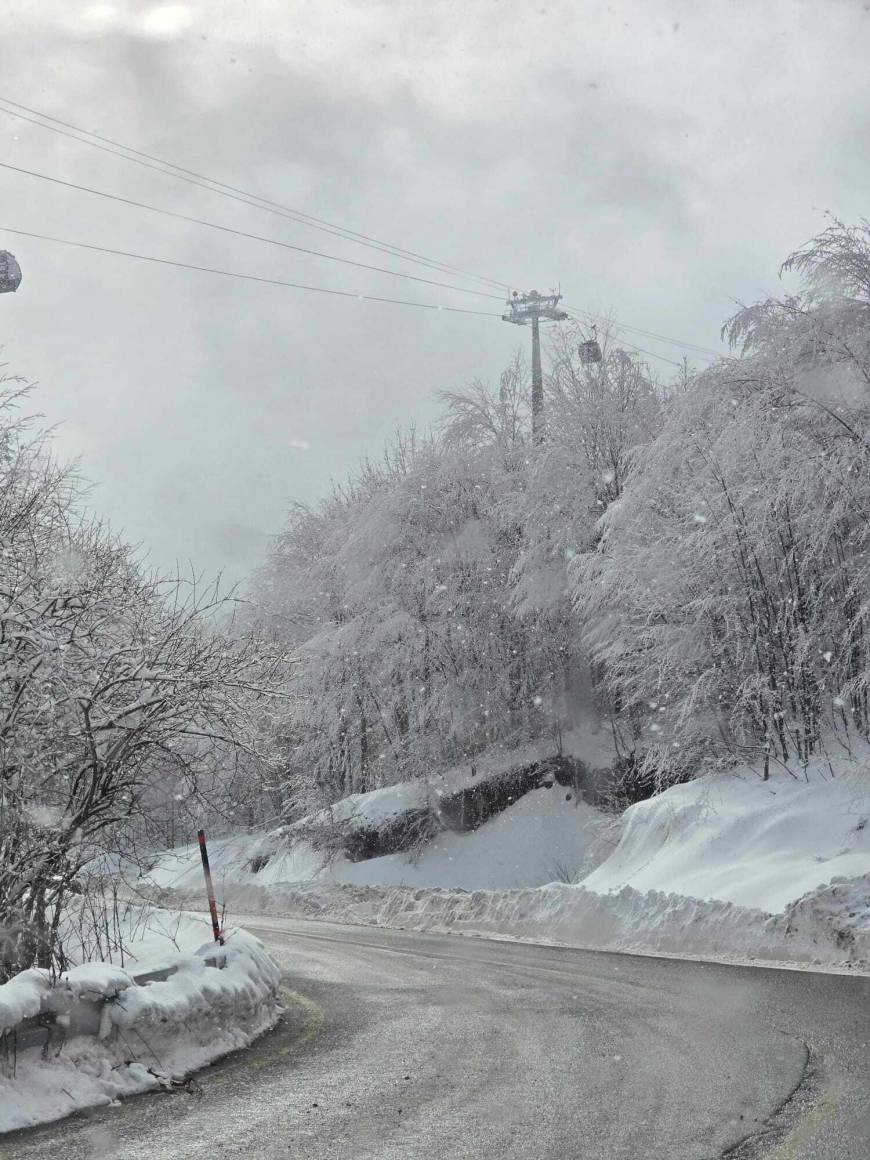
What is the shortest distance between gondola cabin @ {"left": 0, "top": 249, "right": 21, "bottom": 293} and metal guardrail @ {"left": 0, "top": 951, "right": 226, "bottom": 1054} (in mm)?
8465

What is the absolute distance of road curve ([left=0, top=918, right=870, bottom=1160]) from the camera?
5.73 m

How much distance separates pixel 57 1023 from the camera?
24.5ft

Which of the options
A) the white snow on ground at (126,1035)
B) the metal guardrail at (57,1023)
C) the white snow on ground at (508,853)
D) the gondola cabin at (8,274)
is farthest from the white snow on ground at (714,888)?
the gondola cabin at (8,274)

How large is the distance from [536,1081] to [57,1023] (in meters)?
3.05

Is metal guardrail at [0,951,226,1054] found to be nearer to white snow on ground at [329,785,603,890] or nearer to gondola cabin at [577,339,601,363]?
white snow on ground at [329,785,603,890]

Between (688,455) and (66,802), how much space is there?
13847mm

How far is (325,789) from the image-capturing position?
37.4m

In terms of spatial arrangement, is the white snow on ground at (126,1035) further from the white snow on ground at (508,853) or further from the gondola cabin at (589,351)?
the gondola cabin at (589,351)

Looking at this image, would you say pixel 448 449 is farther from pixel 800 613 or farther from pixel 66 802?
pixel 66 802

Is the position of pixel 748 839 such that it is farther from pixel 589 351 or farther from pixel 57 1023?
pixel 589 351

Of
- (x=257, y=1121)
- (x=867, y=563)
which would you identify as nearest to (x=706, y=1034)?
(x=257, y=1121)

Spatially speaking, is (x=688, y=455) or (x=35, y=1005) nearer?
(x=35, y=1005)

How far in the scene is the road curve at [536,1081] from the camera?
573cm

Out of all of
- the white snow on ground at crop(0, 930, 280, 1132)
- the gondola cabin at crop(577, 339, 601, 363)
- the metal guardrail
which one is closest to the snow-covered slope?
the gondola cabin at crop(577, 339, 601, 363)
